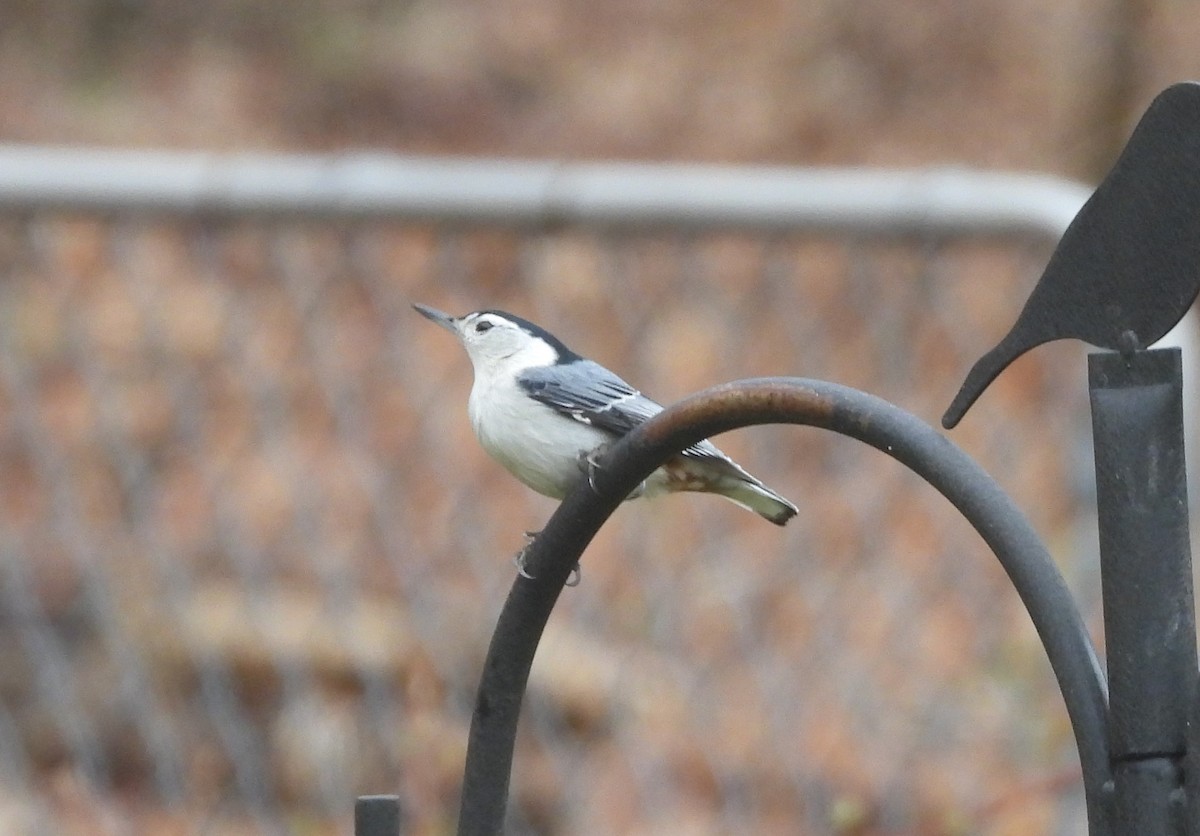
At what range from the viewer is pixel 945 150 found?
6.59 metres

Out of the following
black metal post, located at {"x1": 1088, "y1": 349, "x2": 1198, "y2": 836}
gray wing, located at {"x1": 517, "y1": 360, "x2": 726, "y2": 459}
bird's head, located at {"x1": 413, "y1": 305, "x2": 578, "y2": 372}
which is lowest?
black metal post, located at {"x1": 1088, "y1": 349, "x2": 1198, "y2": 836}

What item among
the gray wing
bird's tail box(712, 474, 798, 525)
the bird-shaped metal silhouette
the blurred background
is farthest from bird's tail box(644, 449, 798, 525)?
the blurred background

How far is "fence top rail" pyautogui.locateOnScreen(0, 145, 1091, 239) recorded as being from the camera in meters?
2.57

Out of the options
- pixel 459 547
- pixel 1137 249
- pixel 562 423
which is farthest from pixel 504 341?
pixel 459 547

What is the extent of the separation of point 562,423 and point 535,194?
0.74 metres

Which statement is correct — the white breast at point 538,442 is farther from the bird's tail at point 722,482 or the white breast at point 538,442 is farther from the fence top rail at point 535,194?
the fence top rail at point 535,194

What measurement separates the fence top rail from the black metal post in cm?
153

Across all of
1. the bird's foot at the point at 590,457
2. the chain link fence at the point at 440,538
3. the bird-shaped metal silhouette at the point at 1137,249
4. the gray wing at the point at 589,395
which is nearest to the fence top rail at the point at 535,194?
the chain link fence at the point at 440,538

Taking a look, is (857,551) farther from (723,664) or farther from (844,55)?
(844,55)

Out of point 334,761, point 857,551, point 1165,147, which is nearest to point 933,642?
point 857,551

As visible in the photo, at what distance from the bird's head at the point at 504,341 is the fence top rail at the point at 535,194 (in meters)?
0.46

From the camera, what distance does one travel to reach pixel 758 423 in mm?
1299

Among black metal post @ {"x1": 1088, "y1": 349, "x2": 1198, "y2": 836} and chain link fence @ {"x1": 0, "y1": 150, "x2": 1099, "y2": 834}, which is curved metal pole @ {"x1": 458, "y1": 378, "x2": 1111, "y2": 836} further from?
chain link fence @ {"x1": 0, "y1": 150, "x2": 1099, "y2": 834}

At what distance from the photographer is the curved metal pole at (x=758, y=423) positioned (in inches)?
42.2
